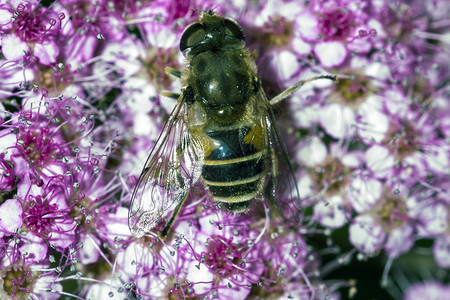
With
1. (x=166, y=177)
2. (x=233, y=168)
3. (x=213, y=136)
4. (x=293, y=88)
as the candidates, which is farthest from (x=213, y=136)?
(x=293, y=88)

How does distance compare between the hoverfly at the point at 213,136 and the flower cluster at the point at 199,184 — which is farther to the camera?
the flower cluster at the point at 199,184

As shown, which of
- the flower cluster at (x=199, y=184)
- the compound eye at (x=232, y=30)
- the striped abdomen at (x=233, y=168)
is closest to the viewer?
the striped abdomen at (x=233, y=168)

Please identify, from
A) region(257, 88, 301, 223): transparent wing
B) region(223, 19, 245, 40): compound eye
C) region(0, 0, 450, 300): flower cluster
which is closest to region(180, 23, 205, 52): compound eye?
region(223, 19, 245, 40): compound eye

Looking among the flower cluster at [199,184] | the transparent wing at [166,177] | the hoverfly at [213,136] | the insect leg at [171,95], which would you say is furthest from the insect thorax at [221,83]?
the flower cluster at [199,184]

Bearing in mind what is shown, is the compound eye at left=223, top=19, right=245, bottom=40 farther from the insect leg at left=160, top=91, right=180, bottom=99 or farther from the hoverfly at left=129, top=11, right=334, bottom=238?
the insect leg at left=160, top=91, right=180, bottom=99

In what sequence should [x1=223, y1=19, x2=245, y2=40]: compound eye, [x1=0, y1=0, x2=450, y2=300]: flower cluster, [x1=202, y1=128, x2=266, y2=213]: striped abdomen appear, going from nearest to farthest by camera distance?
[x1=202, y1=128, x2=266, y2=213]: striped abdomen, [x1=223, y1=19, x2=245, y2=40]: compound eye, [x1=0, y1=0, x2=450, y2=300]: flower cluster

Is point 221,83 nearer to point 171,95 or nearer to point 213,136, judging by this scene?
point 213,136

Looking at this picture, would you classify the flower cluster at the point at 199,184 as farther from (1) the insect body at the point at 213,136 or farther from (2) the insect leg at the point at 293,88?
(1) the insect body at the point at 213,136
